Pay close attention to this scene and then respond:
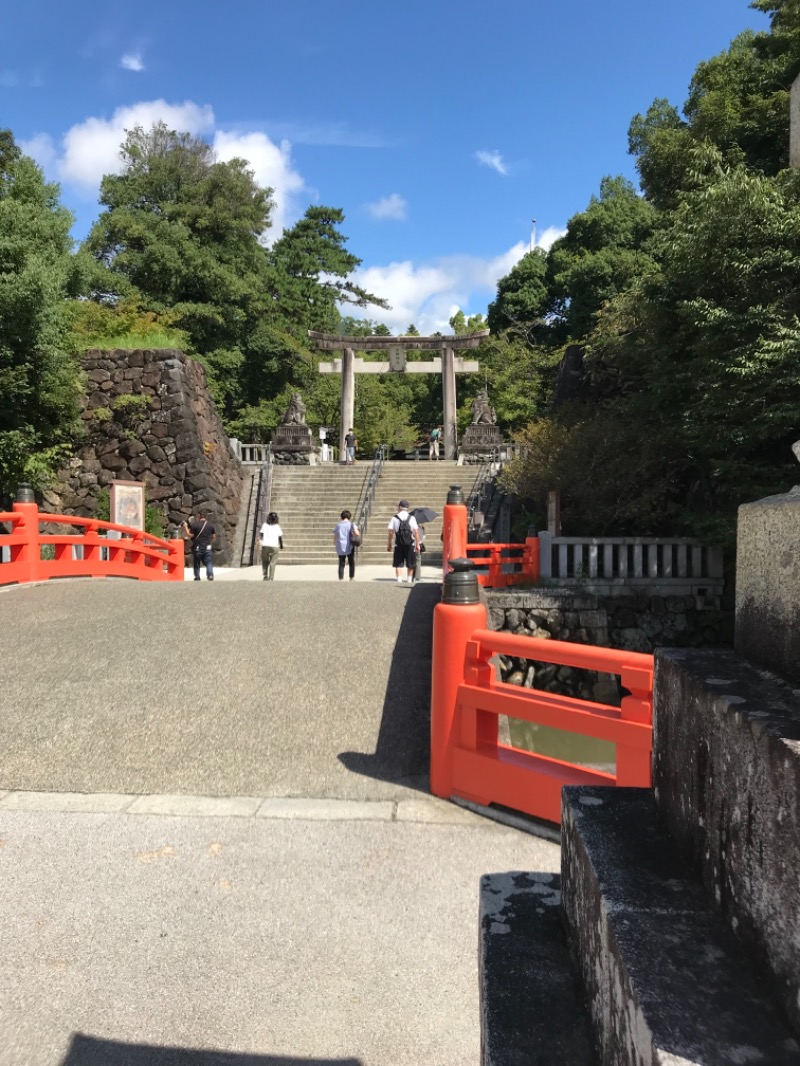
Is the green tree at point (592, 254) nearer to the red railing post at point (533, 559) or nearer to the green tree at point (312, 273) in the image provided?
the green tree at point (312, 273)

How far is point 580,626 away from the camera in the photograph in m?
9.02

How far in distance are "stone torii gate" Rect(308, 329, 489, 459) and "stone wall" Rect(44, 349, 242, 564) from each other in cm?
660

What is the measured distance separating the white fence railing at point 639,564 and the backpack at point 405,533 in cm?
199

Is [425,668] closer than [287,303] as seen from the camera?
Yes

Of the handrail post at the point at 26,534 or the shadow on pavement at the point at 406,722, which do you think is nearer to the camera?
the shadow on pavement at the point at 406,722

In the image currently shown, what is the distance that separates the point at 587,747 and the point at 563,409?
979cm

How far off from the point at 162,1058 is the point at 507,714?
1987mm

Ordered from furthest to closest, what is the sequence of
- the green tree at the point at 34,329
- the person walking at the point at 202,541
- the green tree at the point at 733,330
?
the green tree at the point at 34,329
the person walking at the point at 202,541
the green tree at the point at 733,330

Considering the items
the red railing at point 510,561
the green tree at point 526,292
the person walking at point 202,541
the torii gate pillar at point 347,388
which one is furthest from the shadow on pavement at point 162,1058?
the green tree at point 526,292

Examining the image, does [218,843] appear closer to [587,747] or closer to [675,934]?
[675,934]

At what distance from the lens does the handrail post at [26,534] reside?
814 cm

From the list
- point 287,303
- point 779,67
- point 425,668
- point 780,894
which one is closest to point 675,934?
point 780,894

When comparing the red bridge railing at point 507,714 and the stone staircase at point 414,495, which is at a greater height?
the stone staircase at point 414,495

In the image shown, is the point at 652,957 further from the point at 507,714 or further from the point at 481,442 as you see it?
the point at 481,442
